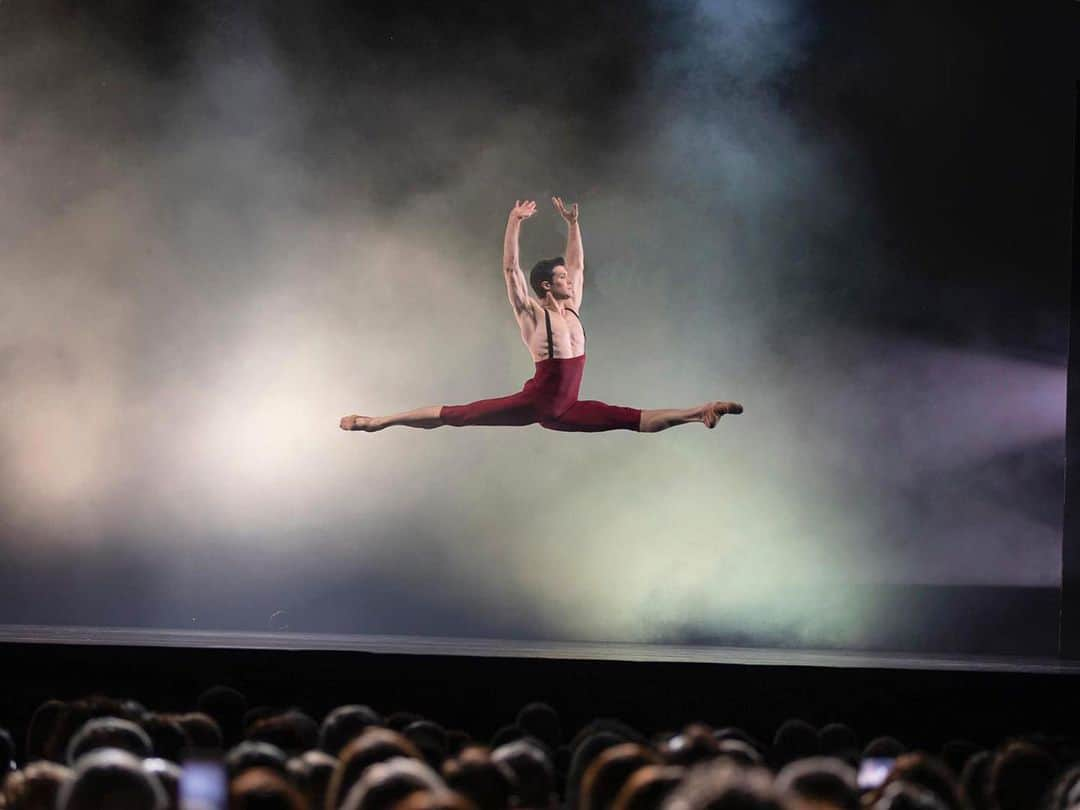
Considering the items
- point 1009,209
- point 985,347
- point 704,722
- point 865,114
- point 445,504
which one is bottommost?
point 704,722

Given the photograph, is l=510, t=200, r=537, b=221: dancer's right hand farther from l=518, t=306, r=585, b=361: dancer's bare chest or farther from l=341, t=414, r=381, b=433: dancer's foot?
l=341, t=414, r=381, b=433: dancer's foot

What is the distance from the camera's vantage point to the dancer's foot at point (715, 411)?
537cm

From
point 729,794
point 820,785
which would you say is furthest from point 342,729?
point 729,794

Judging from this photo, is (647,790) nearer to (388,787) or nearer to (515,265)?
(388,787)

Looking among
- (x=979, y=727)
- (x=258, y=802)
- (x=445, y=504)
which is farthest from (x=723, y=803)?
(x=445, y=504)

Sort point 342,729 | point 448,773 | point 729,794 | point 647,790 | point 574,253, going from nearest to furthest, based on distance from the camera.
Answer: point 729,794
point 647,790
point 448,773
point 342,729
point 574,253

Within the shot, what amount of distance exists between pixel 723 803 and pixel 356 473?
4595 millimetres

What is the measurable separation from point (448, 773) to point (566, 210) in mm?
4380

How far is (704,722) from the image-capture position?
10.8 feet

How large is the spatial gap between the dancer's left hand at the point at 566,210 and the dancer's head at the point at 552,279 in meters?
0.17

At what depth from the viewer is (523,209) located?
5.43 metres

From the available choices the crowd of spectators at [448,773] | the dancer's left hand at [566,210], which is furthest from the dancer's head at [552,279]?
the crowd of spectators at [448,773]

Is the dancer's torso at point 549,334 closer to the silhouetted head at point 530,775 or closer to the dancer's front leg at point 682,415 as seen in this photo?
the dancer's front leg at point 682,415

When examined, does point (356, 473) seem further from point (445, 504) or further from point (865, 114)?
point (865, 114)
